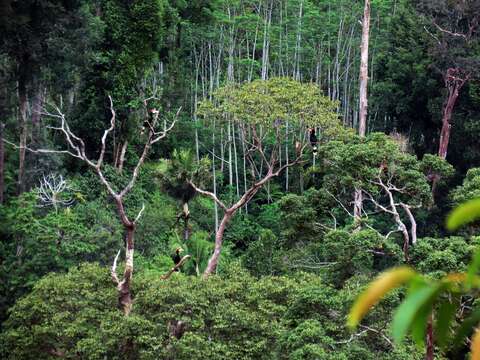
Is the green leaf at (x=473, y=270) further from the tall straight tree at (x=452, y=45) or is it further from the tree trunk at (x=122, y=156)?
the tree trunk at (x=122, y=156)

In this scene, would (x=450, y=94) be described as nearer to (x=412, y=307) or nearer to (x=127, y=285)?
(x=127, y=285)

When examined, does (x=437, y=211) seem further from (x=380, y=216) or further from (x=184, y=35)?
(x=184, y=35)

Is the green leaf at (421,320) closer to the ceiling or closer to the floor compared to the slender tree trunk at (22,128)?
closer to the ceiling

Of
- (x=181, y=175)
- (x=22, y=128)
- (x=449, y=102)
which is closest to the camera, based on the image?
(x=22, y=128)

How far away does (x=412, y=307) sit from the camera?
52 cm

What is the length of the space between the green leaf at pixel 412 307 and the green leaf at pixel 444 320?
7cm

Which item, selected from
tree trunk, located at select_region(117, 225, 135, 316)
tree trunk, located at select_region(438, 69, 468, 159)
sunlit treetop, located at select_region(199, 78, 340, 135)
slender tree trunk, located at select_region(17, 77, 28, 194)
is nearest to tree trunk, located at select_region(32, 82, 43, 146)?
slender tree trunk, located at select_region(17, 77, 28, 194)

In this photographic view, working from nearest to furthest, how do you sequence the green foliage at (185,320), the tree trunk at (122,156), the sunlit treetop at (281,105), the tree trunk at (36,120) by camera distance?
the green foliage at (185,320), the sunlit treetop at (281,105), the tree trunk at (36,120), the tree trunk at (122,156)

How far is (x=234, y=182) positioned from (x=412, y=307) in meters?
18.7

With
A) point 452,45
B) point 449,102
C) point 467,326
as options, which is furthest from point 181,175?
point 467,326

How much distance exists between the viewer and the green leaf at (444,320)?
62cm

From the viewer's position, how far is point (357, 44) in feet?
69.7

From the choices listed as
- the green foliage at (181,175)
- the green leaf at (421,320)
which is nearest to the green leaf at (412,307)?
the green leaf at (421,320)

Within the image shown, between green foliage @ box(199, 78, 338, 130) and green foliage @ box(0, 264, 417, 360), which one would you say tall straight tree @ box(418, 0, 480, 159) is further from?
green foliage @ box(0, 264, 417, 360)
